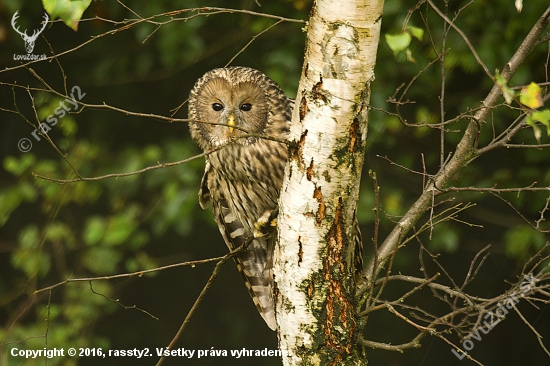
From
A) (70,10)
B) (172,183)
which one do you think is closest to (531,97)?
(70,10)

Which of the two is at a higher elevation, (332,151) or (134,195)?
(134,195)

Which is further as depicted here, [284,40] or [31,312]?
[31,312]

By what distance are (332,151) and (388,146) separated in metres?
1.27

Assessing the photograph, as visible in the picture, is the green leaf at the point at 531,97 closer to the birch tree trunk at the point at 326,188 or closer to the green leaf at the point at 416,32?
the green leaf at the point at 416,32

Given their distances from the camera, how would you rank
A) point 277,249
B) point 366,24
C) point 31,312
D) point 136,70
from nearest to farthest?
point 366,24
point 277,249
point 136,70
point 31,312

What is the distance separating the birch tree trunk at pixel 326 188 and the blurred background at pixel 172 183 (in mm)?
1055

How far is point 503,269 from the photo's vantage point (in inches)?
119

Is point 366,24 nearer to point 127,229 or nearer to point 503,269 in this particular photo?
point 127,229

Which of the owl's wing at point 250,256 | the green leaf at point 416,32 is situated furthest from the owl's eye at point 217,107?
the green leaf at point 416,32

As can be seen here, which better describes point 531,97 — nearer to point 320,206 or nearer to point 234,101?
point 320,206

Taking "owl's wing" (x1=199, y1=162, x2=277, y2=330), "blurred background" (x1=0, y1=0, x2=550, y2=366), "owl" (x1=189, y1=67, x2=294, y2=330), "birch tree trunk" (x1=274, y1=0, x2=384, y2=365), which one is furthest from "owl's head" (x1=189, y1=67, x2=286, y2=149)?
"birch tree trunk" (x1=274, y1=0, x2=384, y2=365)

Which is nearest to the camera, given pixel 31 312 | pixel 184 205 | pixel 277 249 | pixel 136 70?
pixel 277 249

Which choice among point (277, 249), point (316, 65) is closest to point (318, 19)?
point (316, 65)

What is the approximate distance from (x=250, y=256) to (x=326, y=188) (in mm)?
1028
